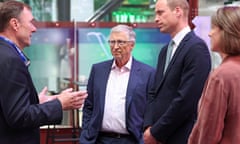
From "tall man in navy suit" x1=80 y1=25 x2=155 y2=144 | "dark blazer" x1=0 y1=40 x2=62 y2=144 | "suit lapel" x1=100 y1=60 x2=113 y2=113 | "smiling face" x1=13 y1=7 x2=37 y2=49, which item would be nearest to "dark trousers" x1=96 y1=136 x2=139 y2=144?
"tall man in navy suit" x1=80 y1=25 x2=155 y2=144

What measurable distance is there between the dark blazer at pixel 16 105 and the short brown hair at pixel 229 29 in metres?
1.03

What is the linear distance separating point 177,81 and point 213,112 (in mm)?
705

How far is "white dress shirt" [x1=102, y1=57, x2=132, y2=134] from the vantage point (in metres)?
3.55

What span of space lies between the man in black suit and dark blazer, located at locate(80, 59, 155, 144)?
828 millimetres

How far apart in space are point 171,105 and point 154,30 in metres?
2.21

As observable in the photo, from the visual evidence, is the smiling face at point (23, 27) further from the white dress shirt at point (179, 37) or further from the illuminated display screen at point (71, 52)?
the illuminated display screen at point (71, 52)

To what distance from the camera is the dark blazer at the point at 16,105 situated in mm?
2537

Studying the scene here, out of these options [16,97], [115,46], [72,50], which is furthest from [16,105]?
[72,50]

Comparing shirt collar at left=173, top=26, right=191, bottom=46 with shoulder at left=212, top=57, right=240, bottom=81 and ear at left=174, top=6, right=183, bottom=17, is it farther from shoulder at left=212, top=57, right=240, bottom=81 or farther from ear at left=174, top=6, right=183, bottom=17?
shoulder at left=212, top=57, right=240, bottom=81

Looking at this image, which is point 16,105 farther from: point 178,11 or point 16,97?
point 178,11

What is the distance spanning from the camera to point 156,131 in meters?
3.04

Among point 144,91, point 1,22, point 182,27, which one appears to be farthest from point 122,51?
point 1,22

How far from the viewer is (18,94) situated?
8.36ft

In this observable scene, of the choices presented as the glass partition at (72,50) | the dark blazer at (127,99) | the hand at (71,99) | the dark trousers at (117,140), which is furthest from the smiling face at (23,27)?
the glass partition at (72,50)
